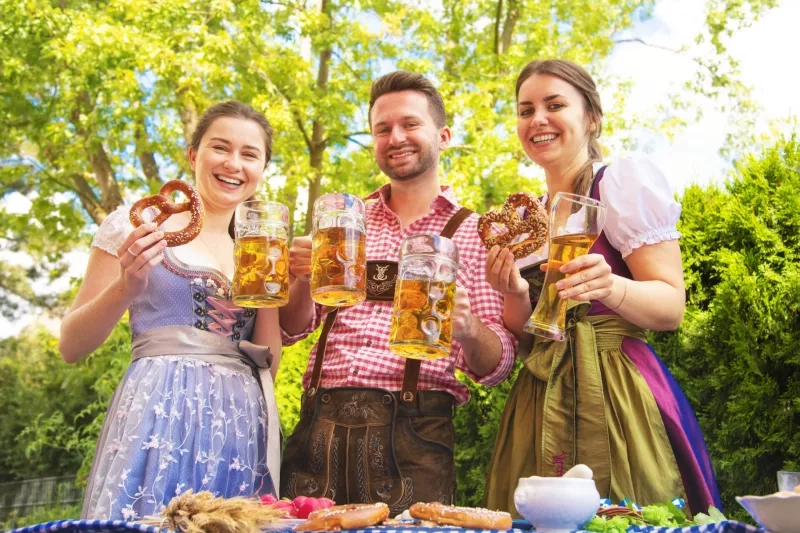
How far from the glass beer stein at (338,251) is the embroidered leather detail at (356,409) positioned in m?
0.57

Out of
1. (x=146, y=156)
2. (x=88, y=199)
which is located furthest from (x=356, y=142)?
(x=88, y=199)

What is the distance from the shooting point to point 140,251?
83.0 inches

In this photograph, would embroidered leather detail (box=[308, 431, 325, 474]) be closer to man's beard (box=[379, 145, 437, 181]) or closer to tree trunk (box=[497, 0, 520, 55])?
man's beard (box=[379, 145, 437, 181])

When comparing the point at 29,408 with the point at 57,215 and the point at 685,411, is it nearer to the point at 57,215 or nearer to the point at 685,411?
the point at 57,215

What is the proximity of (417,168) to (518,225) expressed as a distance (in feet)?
2.42

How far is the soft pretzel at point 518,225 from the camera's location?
A: 2.13 metres

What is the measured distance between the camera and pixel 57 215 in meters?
12.5

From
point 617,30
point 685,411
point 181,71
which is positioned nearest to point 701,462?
point 685,411

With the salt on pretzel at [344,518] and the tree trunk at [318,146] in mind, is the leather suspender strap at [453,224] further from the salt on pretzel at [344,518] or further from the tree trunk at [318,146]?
the tree trunk at [318,146]

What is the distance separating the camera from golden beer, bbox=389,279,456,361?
1.86m

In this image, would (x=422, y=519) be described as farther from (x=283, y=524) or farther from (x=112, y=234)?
(x=112, y=234)

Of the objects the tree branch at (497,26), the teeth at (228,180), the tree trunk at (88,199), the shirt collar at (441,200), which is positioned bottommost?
the teeth at (228,180)

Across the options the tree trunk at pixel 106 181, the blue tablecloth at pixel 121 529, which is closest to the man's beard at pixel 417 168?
the blue tablecloth at pixel 121 529

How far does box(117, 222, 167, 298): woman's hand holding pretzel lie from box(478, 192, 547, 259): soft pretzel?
2.77 ft
